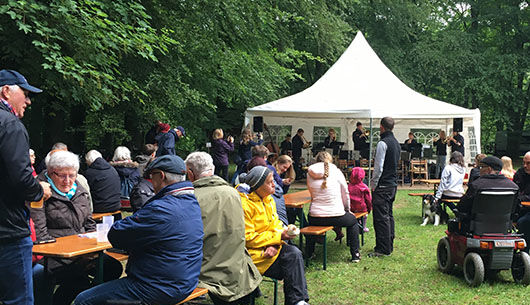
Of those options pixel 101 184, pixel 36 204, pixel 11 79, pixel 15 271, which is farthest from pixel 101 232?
pixel 101 184

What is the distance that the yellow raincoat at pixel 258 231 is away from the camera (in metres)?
4.88

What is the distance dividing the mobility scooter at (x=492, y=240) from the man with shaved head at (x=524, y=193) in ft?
3.52

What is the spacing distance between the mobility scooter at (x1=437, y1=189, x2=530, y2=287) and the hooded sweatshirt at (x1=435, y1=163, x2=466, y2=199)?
10.7 ft

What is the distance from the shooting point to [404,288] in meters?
6.12

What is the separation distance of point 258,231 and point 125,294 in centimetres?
169

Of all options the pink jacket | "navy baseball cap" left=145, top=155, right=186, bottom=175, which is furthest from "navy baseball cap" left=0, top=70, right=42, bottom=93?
the pink jacket

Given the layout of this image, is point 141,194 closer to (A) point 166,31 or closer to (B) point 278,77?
(A) point 166,31

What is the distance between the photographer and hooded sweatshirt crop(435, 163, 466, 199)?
9.39 metres

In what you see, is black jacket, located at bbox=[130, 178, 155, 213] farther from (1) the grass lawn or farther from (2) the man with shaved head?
(2) the man with shaved head

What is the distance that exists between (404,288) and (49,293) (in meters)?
3.56

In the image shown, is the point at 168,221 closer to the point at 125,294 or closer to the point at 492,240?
the point at 125,294

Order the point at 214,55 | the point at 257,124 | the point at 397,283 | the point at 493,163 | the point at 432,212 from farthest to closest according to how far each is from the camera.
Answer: the point at 257,124 → the point at 214,55 → the point at 432,212 → the point at 397,283 → the point at 493,163

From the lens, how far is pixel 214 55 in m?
13.2

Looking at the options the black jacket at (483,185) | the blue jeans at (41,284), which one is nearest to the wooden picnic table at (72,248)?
the blue jeans at (41,284)
